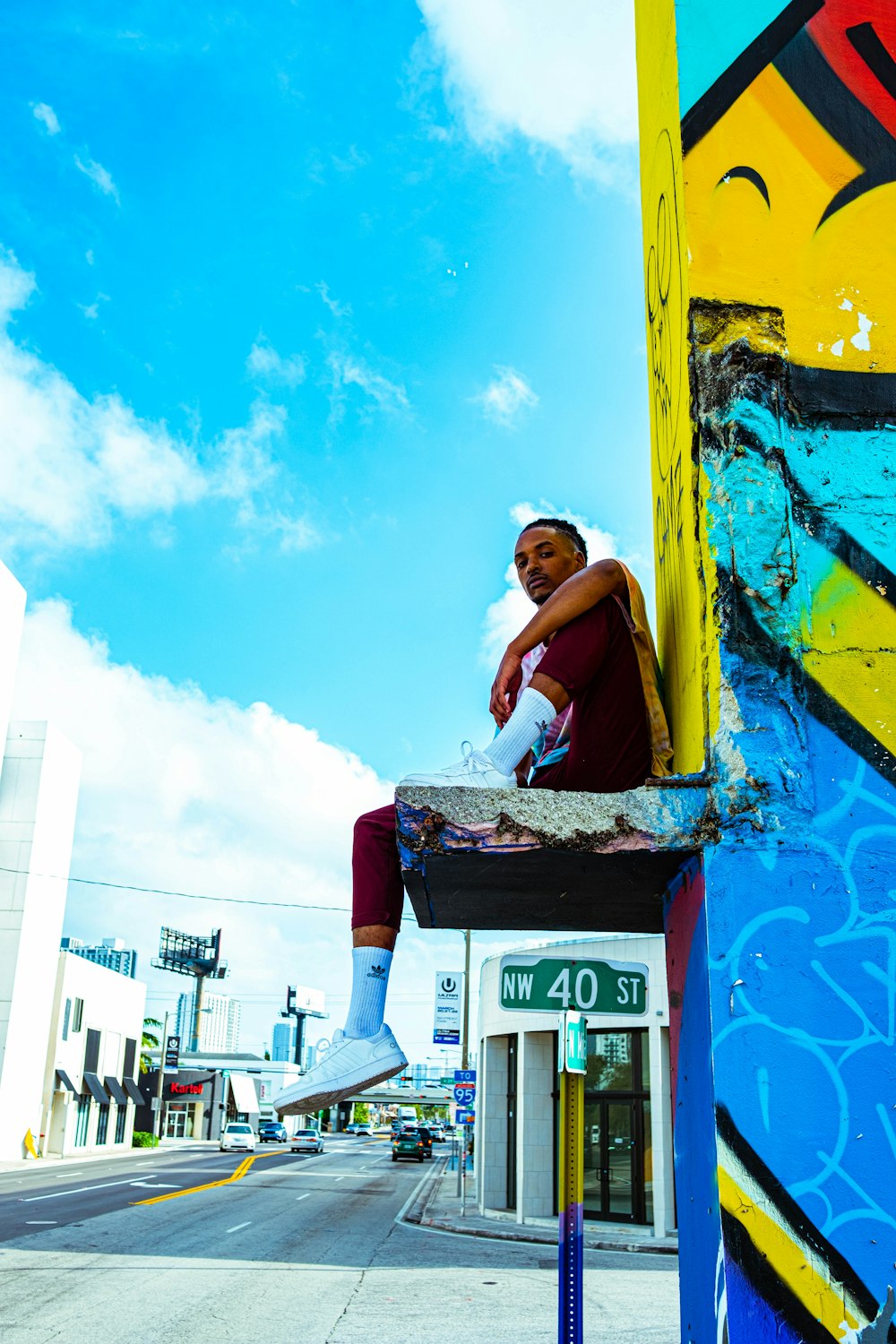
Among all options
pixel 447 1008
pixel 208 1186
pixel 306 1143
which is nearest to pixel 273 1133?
pixel 306 1143

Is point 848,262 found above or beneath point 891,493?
above

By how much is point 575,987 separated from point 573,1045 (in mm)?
402

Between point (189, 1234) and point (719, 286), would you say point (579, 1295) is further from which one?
point (189, 1234)

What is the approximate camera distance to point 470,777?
2863 millimetres

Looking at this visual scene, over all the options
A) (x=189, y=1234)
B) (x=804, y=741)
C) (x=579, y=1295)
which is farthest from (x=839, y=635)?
(x=189, y=1234)

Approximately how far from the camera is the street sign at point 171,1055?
233ft

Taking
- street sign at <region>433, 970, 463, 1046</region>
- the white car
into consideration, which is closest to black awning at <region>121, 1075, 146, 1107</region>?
the white car

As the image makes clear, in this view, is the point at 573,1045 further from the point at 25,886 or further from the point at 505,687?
the point at 25,886

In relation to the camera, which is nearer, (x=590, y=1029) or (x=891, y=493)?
(x=891, y=493)

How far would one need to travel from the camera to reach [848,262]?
3121mm

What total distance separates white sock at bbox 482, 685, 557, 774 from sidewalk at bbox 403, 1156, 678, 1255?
15372 millimetres

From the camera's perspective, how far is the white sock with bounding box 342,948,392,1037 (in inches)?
112

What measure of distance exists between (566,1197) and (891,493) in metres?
2.81

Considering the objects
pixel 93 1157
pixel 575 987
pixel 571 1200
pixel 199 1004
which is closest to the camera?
pixel 571 1200
